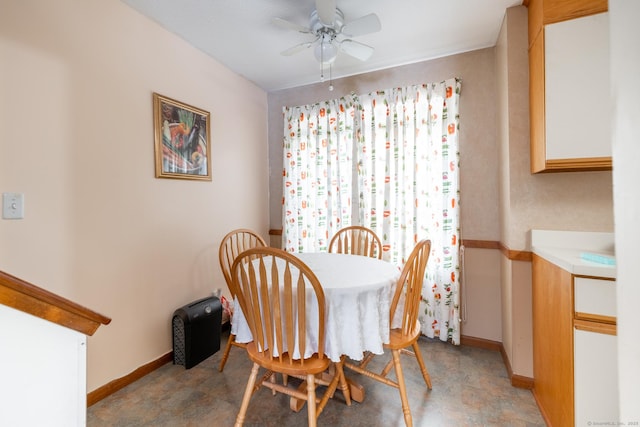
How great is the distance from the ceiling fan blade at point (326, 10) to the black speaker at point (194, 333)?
2.14m

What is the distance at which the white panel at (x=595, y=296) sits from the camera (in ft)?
3.87

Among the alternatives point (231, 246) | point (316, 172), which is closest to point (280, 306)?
point (231, 246)

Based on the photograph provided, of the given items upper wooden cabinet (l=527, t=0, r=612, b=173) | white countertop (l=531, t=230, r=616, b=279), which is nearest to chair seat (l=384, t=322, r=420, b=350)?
white countertop (l=531, t=230, r=616, b=279)

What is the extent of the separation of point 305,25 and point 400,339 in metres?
2.21

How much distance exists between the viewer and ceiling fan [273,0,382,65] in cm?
171

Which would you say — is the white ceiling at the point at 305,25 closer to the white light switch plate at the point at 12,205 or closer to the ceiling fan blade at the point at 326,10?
the ceiling fan blade at the point at 326,10

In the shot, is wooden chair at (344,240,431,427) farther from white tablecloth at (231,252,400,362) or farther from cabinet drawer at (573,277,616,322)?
cabinet drawer at (573,277,616,322)

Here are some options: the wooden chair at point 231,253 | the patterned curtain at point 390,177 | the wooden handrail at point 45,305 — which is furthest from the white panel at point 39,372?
the patterned curtain at point 390,177

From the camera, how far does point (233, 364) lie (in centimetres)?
216

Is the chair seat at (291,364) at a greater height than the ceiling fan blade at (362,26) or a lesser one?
lesser

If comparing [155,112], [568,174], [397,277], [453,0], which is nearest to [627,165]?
[397,277]

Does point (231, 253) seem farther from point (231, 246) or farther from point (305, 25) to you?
point (305, 25)

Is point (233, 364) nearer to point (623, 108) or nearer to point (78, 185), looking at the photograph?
point (78, 185)

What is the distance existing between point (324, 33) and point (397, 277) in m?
1.68
